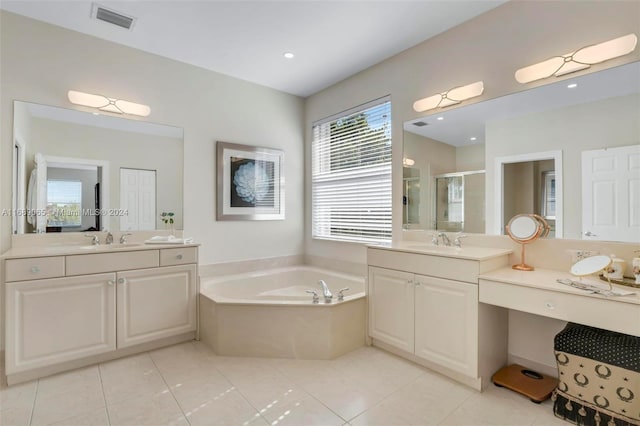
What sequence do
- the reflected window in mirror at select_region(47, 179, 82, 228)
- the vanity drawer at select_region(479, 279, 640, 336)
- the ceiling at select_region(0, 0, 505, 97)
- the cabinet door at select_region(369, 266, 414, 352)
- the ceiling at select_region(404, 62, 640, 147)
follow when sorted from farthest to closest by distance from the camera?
the reflected window in mirror at select_region(47, 179, 82, 228) < the cabinet door at select_region(369, 266, 414, 352) < the ceiling at select_region(0, 0, 505, 97) < the ceiling at select_region(404, 62, 640, 147) < the vanity drawer at select_region(479, 279, 640, 336)

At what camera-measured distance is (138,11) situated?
7.75 ft

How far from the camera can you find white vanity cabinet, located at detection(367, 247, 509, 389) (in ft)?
6.75

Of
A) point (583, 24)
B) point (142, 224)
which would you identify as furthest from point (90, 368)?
point (583, 24)

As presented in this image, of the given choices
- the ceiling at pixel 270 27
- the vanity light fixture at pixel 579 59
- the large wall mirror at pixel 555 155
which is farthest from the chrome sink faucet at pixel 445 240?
the ceiling at pixel 270 27

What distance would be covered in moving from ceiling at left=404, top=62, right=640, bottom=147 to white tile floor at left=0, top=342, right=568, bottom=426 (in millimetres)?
1844

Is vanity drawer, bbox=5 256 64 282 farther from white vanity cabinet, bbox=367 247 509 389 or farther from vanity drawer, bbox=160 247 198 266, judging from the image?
white vanity cabinet, bbox=367 247 509 389

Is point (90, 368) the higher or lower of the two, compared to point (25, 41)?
lower

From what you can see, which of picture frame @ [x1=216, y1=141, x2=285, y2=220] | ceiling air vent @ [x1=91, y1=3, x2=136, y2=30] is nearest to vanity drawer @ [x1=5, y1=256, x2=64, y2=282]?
picture frame @ [x1=216, y1=141, x2=285, y2=220]

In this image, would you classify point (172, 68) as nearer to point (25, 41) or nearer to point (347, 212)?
point (25, 41)

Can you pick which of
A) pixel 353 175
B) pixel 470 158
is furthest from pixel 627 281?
pixel 353 175

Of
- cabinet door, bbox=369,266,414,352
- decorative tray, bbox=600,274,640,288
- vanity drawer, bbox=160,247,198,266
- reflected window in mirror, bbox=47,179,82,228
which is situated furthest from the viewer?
vanity drawer, bbox=160,247,198,266

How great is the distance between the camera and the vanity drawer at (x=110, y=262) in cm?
231

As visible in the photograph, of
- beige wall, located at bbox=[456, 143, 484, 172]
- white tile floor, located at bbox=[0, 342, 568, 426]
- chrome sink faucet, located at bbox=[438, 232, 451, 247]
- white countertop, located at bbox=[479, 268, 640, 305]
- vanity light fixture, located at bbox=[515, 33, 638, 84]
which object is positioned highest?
vanity light fixture, located at bbox=[515, 33, 638, 84]

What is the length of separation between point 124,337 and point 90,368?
277 millimetres
